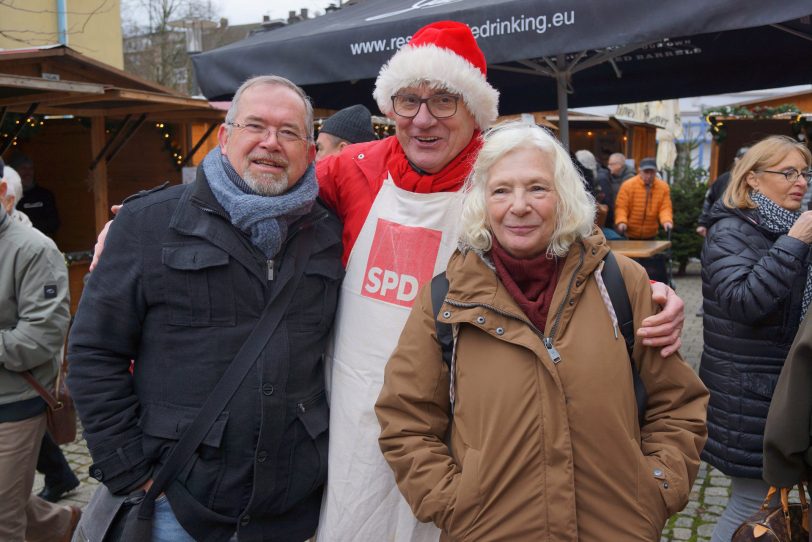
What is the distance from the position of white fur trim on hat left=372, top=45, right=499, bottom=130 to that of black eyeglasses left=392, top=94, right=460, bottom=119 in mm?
30

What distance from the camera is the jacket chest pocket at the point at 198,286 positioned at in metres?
2.13

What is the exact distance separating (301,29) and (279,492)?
3.09m

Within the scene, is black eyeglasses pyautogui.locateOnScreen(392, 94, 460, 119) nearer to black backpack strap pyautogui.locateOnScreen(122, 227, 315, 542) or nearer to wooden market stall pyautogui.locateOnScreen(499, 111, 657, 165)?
black backpack strap pyautogui.locateOnScreen(122, 227, 315, 542)

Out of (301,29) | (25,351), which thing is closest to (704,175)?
(301,29)

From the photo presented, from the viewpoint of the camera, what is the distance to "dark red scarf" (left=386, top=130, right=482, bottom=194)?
95.4 inches

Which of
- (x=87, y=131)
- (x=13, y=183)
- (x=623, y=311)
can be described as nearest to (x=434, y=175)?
(x=623, y=311)

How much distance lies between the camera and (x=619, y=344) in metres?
1.98

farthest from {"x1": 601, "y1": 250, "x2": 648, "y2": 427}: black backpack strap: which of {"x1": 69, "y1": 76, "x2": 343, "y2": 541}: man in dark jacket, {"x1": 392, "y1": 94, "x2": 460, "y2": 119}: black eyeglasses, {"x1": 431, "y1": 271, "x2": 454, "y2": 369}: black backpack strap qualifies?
{"x1": 69, "y1": 76, "x2": 343, "y2": 541}: man in dark jacket

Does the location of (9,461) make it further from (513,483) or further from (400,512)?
(513,483)

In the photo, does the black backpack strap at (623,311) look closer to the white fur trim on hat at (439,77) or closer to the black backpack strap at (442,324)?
the black backpack strap at (442,324)

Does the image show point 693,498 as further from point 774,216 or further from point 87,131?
point 87,131

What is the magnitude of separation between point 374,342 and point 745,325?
5.98ft

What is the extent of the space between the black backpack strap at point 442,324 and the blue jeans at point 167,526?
0.91 metres

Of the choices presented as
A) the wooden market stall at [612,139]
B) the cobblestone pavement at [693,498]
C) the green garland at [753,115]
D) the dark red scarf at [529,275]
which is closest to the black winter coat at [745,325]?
the cobblestone pavement at [693,498]
